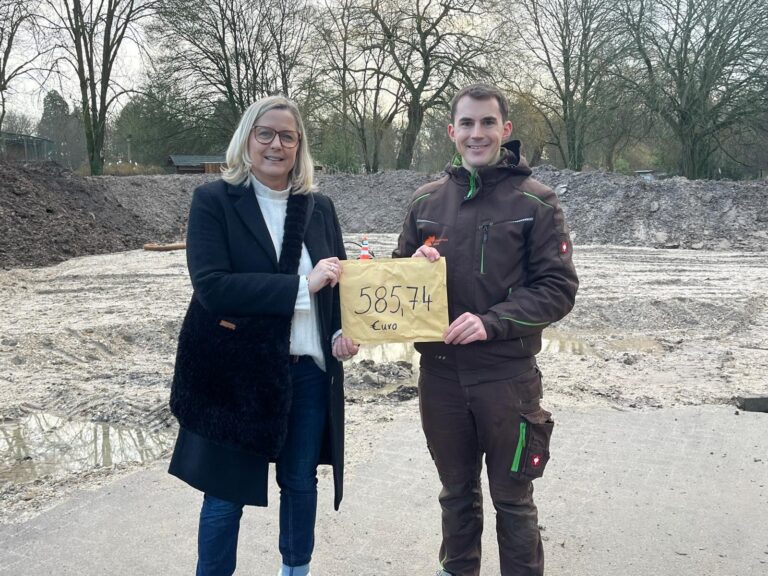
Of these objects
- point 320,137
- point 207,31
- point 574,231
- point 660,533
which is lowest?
point 660,533

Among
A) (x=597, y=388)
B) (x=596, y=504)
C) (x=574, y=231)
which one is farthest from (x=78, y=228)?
(x=596, y=504)

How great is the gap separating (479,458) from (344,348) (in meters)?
0.81

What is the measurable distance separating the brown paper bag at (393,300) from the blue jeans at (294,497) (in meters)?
0.27

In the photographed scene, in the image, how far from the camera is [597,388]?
19.4 feet

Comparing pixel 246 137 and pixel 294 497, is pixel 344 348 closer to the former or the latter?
pixel 294 497

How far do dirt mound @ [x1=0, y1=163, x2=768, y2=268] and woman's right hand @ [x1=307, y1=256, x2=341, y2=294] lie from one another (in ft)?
45.4

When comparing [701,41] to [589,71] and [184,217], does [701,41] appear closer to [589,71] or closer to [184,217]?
[589,71]

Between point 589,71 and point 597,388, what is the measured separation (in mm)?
25808

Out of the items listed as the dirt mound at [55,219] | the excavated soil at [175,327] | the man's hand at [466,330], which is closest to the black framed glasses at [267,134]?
the man's hand at [466,330]

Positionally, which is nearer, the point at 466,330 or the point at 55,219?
the point at 466,330

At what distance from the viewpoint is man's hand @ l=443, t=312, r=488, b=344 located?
2416 mm

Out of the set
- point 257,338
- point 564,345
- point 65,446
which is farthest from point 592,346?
point 257,338

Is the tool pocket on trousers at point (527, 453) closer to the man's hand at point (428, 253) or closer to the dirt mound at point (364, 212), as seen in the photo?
the man's hand at point (428, 253)

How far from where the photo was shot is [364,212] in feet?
78.3
